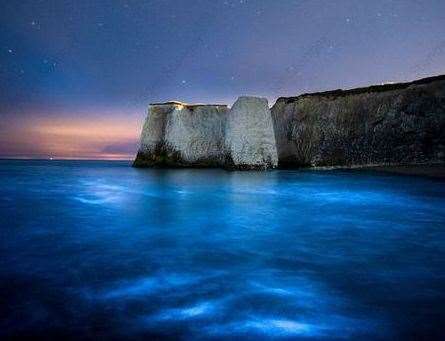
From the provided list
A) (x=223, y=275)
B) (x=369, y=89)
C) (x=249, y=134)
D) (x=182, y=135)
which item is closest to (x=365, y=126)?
(x=369, y=89)

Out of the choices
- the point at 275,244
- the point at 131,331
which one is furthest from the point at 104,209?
the point at 131,331

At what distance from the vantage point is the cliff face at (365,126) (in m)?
25.8

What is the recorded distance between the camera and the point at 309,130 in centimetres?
3331

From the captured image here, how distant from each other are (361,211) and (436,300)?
6.43 metres

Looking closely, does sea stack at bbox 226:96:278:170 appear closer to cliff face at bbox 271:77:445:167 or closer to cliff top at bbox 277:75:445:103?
cliff face at bbox 271:77:445:167

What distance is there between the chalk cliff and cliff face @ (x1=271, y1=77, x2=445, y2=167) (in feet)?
0.20

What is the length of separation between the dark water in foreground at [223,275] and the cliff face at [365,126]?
1928 cm

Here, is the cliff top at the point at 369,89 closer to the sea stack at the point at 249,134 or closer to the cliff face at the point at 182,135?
the cliff face at the point at 182,135

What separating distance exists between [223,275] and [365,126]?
92.2 feet

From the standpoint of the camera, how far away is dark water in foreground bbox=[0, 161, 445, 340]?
9.16ft

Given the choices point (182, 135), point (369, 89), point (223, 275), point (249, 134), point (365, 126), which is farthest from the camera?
point (182, 135)

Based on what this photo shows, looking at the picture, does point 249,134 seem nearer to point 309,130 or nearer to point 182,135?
point 182,135

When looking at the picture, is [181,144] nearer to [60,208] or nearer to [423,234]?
[60,208]

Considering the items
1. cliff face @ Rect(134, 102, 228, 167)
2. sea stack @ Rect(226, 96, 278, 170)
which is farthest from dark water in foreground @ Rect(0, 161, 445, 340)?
cliff face @ Rect(134, 102, 228, 167)
